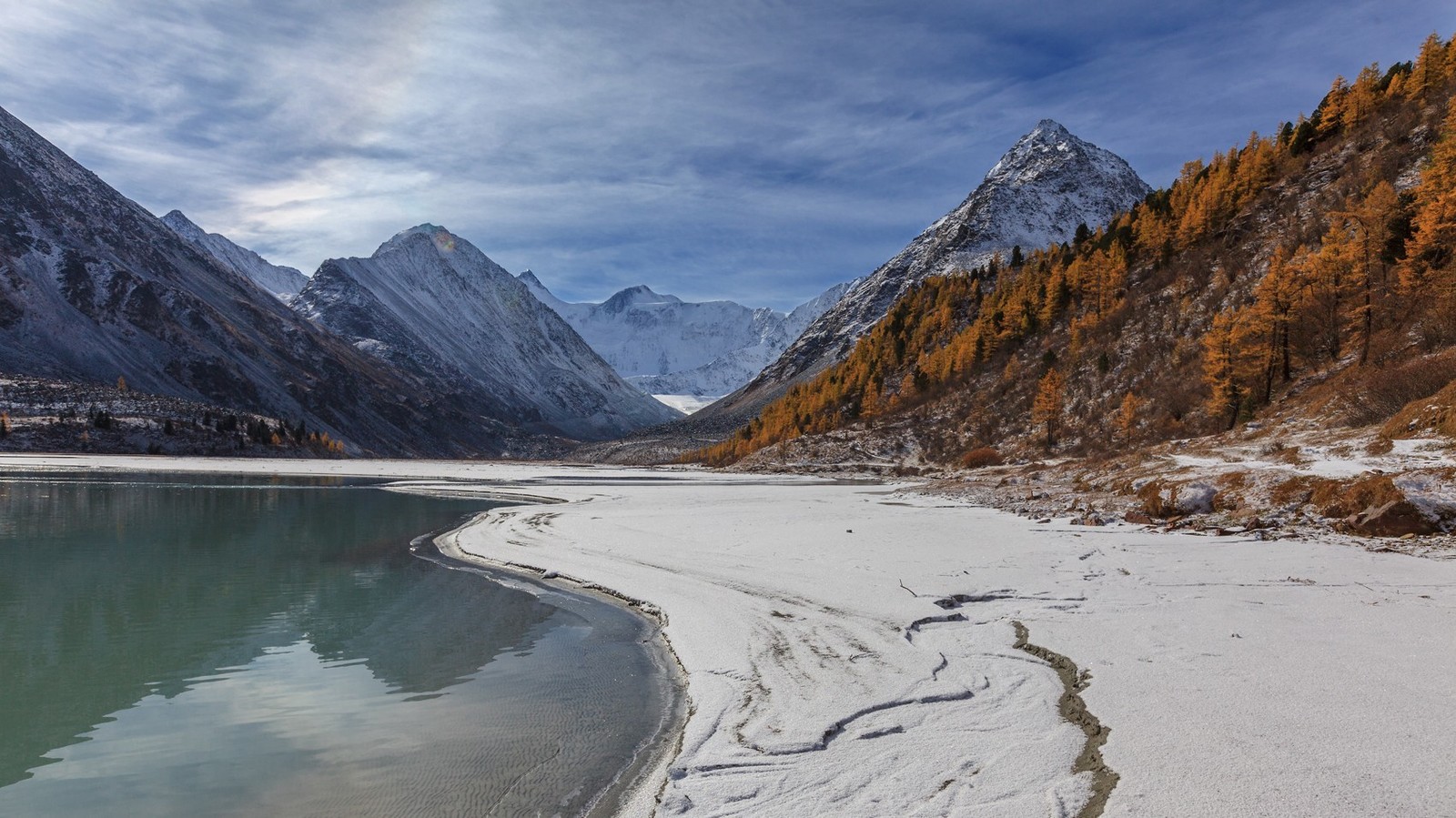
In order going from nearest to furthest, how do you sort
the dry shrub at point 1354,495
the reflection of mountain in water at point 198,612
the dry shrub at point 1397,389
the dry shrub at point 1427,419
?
the reflection of mountain in water at point 198,612 → the dry shrub at point 1354,495 → the dry shrub at point 1427,419 → the dry shrub at point 1397,389

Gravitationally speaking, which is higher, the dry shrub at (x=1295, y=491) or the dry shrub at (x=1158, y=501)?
the dry shrub at (x=1295, y=491)

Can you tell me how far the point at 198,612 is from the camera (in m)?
16.2

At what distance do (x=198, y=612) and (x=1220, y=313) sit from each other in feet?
259

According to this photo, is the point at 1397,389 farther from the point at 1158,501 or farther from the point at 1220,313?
the point at 1220,313

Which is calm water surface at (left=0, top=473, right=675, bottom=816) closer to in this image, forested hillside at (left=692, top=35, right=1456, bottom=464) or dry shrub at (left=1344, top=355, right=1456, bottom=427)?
dry shrub at (left=1344, top=355, right=1456, bottom=427)

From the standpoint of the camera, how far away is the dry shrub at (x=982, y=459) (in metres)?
78.6

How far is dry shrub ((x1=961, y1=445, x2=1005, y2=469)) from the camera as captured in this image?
7862 cm

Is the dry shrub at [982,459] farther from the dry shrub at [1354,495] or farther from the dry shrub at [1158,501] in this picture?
the dry shrub at [1354,495]

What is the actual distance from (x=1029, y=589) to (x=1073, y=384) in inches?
3028

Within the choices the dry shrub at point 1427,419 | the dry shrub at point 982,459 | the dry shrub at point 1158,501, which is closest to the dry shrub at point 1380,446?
the dry shrub at point 1427,419

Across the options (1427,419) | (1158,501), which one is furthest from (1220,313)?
(1158,501)

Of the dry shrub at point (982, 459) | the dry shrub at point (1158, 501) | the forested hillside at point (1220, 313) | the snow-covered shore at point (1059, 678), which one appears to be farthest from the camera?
the dry shrub at point (982, 459)

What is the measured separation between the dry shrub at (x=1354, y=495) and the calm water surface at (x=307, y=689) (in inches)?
745

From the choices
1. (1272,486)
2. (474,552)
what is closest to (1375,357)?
(1272,486)
